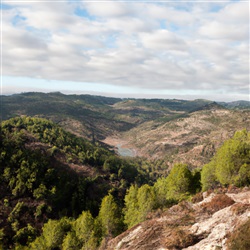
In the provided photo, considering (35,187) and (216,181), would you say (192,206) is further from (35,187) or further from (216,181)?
(35,187)

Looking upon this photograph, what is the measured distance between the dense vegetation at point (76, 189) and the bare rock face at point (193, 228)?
12314 mm

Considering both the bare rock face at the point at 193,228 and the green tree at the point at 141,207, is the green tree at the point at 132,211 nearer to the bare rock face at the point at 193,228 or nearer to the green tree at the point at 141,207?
the green tree at the point at 141,207

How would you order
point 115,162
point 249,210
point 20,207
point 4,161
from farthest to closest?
point 115,162
point 4,161
point 20,207
point 249,210

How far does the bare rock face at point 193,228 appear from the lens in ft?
95.6

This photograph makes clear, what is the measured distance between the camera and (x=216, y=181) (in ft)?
194

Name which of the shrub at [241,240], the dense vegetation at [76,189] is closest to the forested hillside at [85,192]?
the dense vegetation at [76,189]

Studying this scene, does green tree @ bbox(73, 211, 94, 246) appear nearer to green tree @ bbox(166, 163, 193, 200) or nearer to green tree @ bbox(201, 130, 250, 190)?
green tree @ bbox(166, 163, 193, 200)

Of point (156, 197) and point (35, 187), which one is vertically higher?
point (156, 197)

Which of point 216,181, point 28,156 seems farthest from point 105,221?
point 28,156

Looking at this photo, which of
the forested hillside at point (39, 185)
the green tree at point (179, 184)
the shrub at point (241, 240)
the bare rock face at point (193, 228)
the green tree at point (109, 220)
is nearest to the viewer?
the shrub at point (241, 240)

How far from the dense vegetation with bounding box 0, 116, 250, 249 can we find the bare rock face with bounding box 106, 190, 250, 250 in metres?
12.3

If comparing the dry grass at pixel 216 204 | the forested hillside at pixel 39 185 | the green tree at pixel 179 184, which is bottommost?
the forested hillside at pixel 39 185

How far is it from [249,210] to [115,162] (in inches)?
6419

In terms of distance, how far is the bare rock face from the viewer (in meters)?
29.1
